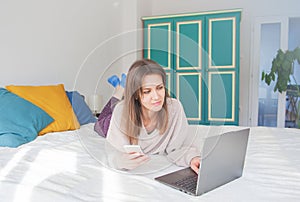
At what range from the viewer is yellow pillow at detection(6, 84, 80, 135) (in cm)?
189

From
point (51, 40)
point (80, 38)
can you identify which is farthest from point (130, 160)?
point (80, 38)

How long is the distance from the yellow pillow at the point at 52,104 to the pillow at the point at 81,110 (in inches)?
2.3

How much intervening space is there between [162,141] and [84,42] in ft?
6.84

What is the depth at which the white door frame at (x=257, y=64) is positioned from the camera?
3.65 metres

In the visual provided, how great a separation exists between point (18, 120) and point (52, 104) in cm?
35

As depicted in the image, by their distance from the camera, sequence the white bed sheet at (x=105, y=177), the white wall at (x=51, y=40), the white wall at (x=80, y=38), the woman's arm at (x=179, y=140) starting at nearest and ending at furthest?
the white bed sheet at (x=105, y=177), the woman's arm at (x=179, y=140), the white wall at (x=80, y=38), the white wall at (x=51, y=40)

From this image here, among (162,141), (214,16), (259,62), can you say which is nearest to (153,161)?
(162,141)

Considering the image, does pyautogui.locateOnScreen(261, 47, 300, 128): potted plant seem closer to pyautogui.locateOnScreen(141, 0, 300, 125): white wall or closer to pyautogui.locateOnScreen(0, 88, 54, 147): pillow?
pyautogui.locateOnScreen(141, 0, 300, 125): white wall

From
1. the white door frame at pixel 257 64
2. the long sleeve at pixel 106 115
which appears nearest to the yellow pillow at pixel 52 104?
the long sleeve at pixel 106 115

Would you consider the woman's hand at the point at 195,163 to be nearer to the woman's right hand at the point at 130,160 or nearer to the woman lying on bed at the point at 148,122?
the woman lying on bed at the point at 148,122

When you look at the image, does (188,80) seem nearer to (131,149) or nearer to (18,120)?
(131,149)

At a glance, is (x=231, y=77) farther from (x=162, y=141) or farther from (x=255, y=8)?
(x=162, y=141)

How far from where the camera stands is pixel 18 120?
1.66m

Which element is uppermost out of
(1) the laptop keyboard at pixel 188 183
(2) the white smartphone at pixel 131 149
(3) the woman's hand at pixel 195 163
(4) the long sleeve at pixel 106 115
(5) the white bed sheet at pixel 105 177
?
(4) the long sleeve at pixel 106 115
